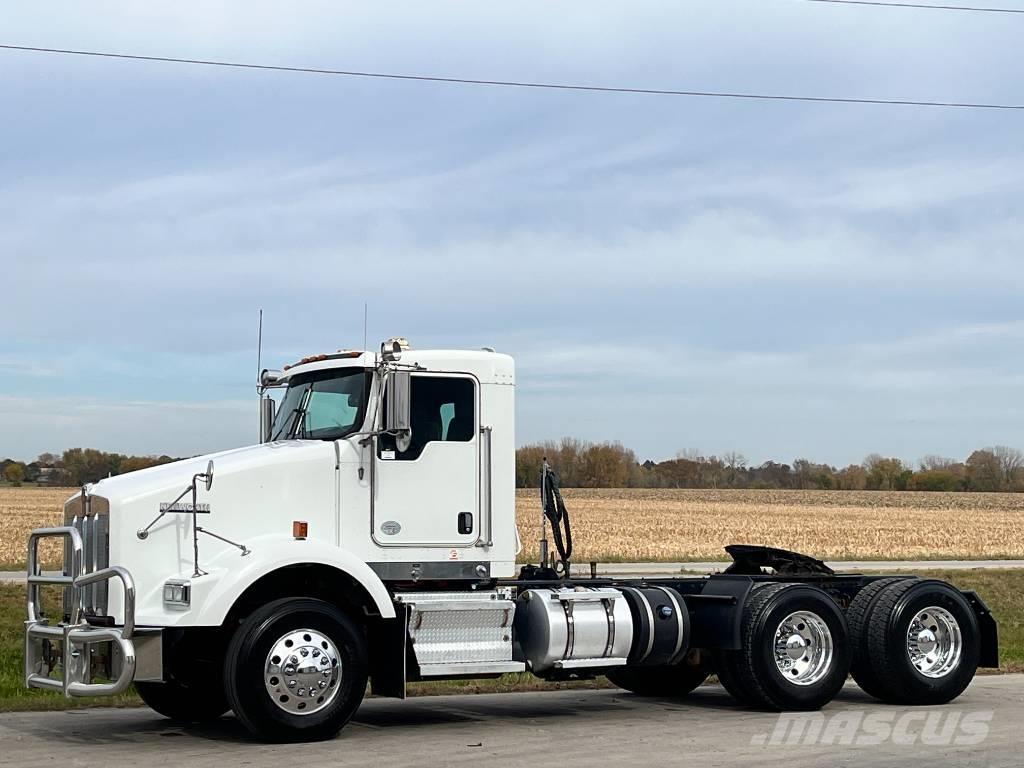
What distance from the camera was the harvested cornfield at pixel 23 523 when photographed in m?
35.6

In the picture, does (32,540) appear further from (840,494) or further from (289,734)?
(840,494)

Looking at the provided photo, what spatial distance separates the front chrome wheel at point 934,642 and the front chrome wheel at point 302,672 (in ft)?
18.6

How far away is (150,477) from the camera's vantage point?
11.4 m

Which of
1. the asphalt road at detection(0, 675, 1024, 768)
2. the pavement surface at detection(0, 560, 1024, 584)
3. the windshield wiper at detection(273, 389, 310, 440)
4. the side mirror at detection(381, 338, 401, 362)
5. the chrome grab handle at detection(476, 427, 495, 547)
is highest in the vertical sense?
the side mirror at detection(381, 338, 401, 362)

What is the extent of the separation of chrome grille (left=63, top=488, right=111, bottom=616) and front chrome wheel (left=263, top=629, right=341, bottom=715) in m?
1.48

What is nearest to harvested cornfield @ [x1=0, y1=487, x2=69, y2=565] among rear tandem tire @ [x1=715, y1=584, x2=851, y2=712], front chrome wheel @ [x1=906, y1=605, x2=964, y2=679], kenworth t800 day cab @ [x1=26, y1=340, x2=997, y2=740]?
kenworth t800 day cab @ [x1=26, y1=340, x2=997, y2=740]

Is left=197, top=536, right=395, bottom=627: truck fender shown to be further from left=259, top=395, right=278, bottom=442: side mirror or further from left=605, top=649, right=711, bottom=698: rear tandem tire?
left=605, top=649, right=711, bottom=698: rear tandem tire

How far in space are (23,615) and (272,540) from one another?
37.3ft

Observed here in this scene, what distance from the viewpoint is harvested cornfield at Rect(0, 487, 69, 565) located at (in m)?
35.6

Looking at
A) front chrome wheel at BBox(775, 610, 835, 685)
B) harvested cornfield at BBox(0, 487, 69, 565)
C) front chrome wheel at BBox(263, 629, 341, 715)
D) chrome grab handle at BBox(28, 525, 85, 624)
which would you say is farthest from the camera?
harvested cornfield at BBox(0, 487, 69, 565)

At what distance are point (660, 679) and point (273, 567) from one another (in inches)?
201

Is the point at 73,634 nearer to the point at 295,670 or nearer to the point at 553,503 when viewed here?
the point at 295,670

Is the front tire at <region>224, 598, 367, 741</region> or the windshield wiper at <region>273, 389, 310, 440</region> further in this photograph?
the windshield wiper at <region>273, 389, 310, 440</region>

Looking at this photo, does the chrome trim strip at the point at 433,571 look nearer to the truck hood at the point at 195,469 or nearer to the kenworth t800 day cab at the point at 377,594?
the kenworth t800 day cab at the point at 377,594
